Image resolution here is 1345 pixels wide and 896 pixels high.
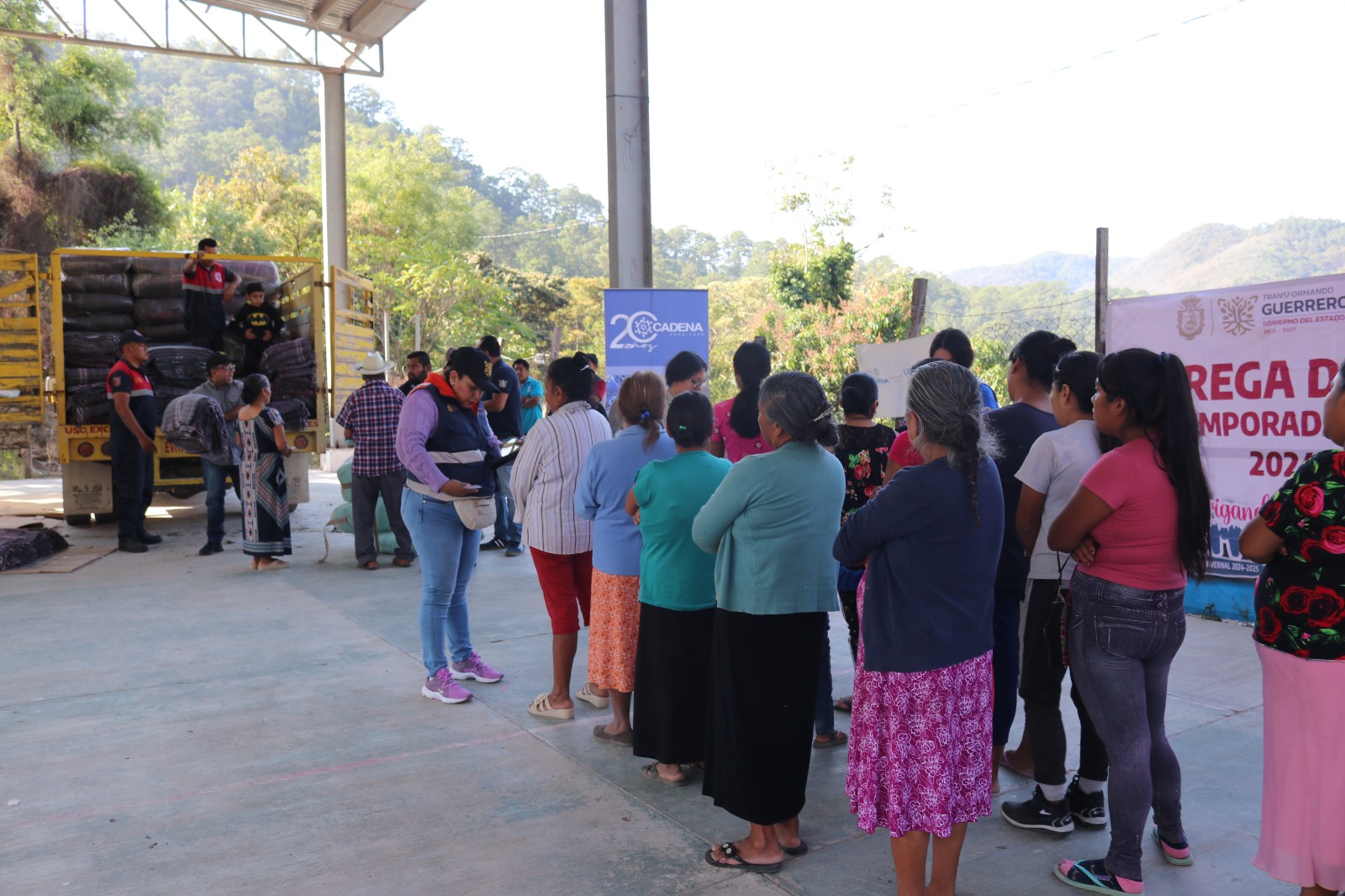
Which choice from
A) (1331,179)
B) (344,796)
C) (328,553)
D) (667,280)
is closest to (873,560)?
(344,796)

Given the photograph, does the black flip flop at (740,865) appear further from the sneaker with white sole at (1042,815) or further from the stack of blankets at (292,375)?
the stack of blankets at (292,375)

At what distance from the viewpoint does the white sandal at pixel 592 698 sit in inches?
186

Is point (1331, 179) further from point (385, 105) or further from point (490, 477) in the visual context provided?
point (385, 105)

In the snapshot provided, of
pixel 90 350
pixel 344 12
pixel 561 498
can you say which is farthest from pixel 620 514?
pixel 344 12

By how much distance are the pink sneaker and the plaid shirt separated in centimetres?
333

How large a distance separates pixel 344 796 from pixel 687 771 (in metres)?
1.28

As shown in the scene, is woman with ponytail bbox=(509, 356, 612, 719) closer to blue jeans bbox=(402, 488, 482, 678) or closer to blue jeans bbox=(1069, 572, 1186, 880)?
blue jeans bbox=(402, 488, 482, 678)

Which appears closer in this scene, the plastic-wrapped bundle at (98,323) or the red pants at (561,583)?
the red pants at (561,583)

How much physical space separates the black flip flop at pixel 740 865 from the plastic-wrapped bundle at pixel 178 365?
8.52 metres

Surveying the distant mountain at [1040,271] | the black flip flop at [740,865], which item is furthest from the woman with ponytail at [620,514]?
the distant mountain at [1040,271]

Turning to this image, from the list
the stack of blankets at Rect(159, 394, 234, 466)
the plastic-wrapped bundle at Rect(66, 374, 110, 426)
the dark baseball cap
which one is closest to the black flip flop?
the dark baseball cap

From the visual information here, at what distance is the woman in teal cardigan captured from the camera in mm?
3047

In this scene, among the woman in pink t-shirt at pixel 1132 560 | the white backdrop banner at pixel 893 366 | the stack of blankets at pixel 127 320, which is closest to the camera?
the woman in pink t-shirt at pixel 1132 560

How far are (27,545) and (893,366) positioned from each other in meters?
7.22
